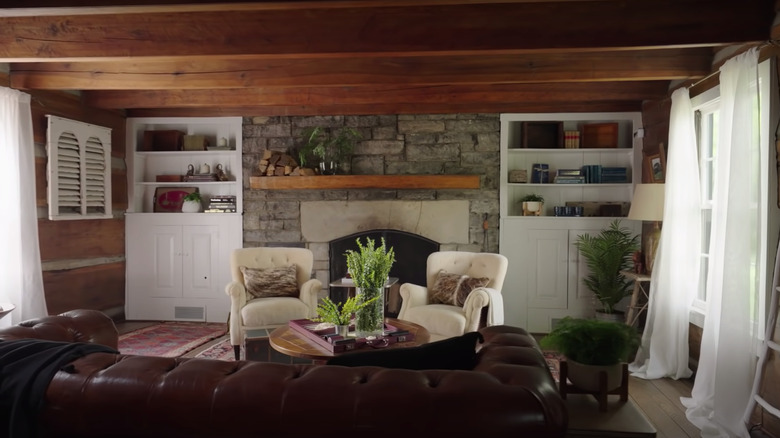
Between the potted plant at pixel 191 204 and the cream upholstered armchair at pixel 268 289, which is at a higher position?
the potted plant at pixel 191 204

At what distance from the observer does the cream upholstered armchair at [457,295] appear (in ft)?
14.2

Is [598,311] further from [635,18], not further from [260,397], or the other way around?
[260,397]

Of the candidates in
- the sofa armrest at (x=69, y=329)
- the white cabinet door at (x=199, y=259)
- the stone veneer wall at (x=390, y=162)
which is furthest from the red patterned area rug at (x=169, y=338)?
the sofa armrest at (x=69, y=329)

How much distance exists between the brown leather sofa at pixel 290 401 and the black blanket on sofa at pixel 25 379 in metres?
0.02

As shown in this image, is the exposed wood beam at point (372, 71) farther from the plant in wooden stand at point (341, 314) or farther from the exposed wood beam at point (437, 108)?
the plant in wooden stand at point (341, 314)

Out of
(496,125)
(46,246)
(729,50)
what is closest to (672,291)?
(729,50)

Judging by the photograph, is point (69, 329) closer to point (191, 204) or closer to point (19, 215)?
point (19, 215)

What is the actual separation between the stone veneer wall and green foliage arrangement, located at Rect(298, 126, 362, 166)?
0.08 metres

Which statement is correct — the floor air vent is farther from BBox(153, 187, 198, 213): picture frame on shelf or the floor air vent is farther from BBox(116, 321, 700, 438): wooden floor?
BBox(116, 321, 700, 438): wooden floor

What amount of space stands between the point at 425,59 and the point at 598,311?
300 cm

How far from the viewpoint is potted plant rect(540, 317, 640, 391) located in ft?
5.61

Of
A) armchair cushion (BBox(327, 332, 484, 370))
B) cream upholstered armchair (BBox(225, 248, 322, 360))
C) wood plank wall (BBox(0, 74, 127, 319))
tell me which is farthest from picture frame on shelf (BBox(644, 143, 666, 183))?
wood plank wall (BBox(0, 74, 127, 319))

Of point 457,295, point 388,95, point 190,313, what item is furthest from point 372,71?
point 190,313

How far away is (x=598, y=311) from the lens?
17.9ft
